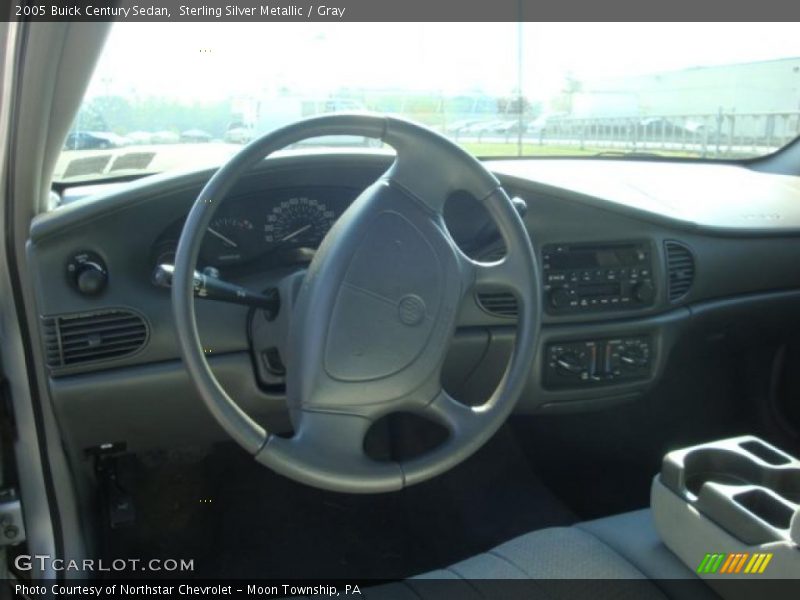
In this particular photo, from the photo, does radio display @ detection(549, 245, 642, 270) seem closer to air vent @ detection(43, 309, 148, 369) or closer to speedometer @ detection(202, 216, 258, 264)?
speedometer @ detection(202, 216, 258, 264)

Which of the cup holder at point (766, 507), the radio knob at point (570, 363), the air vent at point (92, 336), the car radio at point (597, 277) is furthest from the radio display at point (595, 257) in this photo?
the air vent at point (92, 336)

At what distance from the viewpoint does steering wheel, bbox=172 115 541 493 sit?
5.21ft

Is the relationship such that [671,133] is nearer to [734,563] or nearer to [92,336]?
[734,563]

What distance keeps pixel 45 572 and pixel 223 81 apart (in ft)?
4.26

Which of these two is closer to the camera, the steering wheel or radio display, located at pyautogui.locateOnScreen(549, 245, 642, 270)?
the steering wheel

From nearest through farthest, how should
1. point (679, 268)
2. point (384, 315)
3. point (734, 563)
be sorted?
point (734, 563), point (384, 315), point (679, 268)

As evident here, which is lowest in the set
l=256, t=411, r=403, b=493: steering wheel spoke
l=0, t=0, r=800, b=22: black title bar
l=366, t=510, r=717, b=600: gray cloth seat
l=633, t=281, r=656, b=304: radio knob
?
l=366, t=510, r=717, b=600: gray cloth seat

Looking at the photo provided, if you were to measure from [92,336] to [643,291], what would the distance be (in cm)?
151

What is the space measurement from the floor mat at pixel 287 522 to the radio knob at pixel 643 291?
2.72ft

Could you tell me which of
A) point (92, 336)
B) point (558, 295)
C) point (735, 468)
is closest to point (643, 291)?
point (558, 295)

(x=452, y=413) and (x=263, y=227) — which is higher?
(x=263, y=227)

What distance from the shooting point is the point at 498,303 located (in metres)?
2.30

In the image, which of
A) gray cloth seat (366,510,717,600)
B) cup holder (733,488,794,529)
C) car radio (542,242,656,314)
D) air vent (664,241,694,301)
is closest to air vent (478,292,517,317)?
car radio (542,242,656,314)

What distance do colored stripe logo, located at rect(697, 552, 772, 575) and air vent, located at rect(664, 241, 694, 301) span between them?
1087 mm
